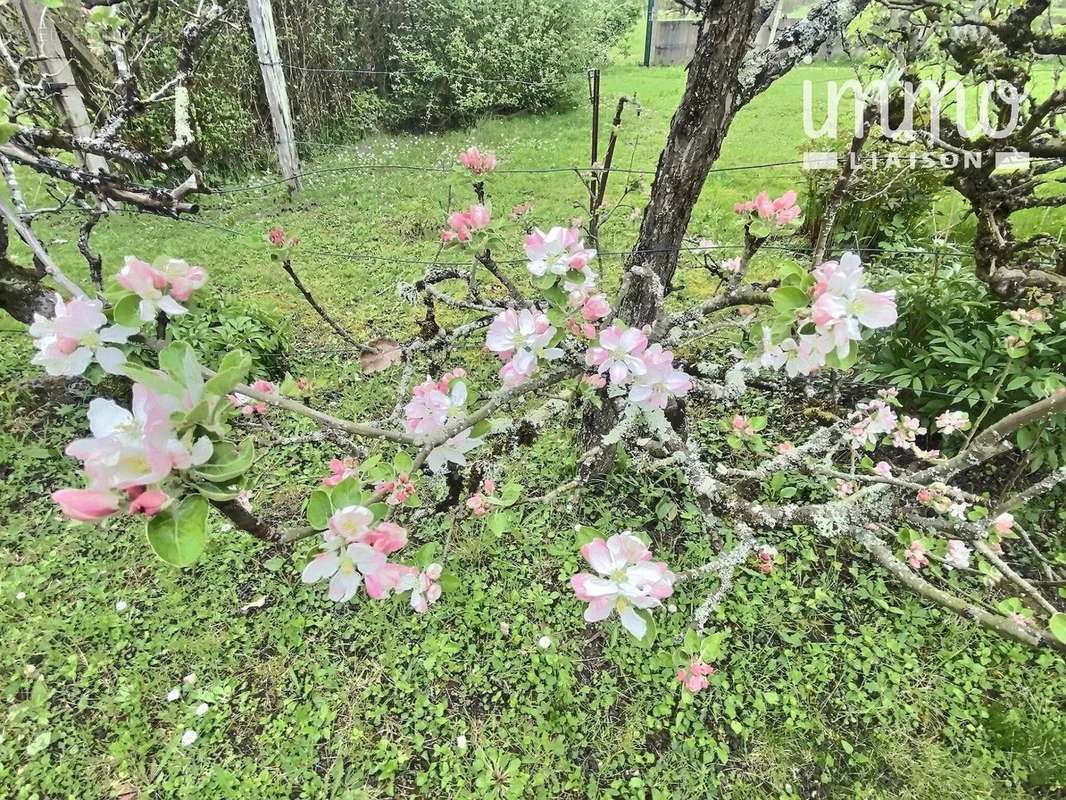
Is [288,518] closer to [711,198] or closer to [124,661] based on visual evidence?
[124,661]

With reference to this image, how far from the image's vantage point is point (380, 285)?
4.02 m

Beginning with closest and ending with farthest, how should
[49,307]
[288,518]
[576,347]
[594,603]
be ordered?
[594,603] < [576,347] < [288,518] < [49,307]

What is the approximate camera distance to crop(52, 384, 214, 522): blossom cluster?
1.88ft

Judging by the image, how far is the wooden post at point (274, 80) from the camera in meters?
4.90

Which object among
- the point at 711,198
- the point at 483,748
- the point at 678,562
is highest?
the point at 711,198

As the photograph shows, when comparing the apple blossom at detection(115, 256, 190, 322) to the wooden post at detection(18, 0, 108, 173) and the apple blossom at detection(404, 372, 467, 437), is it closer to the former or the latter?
the apple blossom at detection(404, 372, 467, 437)

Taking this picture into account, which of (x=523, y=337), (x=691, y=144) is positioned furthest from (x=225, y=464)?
(x=691, y=144)

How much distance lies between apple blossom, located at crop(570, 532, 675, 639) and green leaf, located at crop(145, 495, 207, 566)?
0.57 m

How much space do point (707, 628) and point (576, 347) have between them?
1153mm

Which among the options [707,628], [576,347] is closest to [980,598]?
[707,628]

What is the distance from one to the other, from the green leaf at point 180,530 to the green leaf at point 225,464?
3cm

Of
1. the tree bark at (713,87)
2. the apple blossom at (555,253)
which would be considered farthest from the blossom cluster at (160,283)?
the tree bark at (713,87)

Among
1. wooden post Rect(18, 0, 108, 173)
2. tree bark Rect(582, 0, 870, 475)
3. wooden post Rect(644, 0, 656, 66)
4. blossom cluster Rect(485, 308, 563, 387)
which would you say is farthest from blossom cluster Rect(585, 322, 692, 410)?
wooden post Rect(644, 0, 656, 66)

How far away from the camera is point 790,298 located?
35.9 inches
